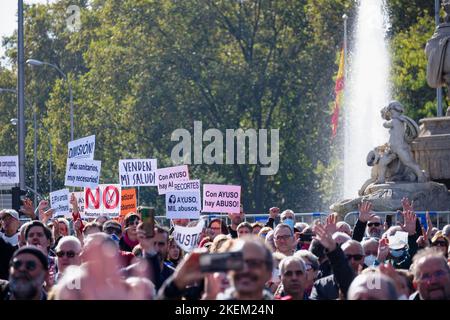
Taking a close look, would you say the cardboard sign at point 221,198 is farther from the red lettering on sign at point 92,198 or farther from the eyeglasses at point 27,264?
the eyeglasses at point 27,264

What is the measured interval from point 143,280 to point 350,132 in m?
42.2

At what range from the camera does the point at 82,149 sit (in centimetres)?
2341

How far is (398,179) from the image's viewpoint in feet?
78.6

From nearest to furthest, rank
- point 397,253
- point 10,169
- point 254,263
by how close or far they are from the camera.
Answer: point 254,263
point 397,253
point 10,169

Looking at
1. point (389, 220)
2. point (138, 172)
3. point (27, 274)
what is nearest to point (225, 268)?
point (27, 274)

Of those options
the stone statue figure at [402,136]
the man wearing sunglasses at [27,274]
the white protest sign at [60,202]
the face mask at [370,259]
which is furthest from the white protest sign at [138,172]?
the man wearing sunglasses at [27,274]

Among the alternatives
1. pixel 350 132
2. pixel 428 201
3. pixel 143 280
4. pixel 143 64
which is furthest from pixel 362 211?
pixel 143 64

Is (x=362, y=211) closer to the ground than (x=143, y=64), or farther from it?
closer to the ground

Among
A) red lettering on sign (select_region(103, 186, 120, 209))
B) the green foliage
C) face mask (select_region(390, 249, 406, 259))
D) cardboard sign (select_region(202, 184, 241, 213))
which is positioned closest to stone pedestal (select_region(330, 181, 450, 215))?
cardboard sign (select_region(202, 184, 241, 213))

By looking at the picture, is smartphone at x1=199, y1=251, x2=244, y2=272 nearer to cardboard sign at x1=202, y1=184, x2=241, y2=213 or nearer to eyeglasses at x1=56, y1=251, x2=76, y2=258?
eyeglasses at x1=56, y1=251, x2=76, y2=258

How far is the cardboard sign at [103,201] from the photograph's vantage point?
75.5 feet

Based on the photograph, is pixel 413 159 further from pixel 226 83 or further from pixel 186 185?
pixel 226 83

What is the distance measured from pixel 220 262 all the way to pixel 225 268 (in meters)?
0.04
